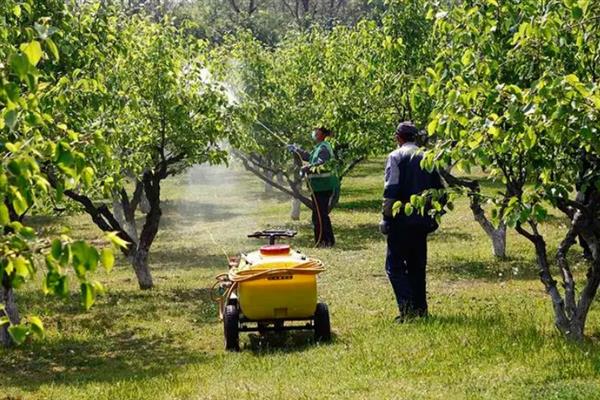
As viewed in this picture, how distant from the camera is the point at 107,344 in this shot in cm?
1283

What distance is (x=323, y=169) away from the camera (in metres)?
20.4

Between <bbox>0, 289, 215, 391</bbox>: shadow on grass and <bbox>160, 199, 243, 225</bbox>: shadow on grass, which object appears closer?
<bbox>0, 289, 215, 391</bbox>: shadow on grass

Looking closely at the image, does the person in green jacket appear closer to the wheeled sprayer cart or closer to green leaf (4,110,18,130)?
the wheeled sprayer cart

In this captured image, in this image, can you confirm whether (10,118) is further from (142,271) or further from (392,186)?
(142,271)

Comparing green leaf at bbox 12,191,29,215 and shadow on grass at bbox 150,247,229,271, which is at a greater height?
green leaf at bbox 12,191,29,215

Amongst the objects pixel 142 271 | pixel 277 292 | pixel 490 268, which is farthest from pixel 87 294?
pixel 490 268

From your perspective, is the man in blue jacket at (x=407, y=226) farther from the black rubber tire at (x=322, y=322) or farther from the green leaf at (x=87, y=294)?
the green leaf at (x=87, y=294)

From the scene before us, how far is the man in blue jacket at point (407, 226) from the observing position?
11195mm

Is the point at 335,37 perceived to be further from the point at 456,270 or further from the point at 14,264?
the point at 14,264

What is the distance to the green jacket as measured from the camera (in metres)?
20.1

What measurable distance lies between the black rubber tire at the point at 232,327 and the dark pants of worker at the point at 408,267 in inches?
84.9

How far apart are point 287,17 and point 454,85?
2936 inches

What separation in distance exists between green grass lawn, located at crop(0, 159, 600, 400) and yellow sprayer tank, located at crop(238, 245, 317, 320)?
50 cm

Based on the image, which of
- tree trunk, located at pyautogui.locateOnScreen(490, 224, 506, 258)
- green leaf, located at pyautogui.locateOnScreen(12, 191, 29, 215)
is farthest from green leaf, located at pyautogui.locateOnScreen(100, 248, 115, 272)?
tree trunk, located at pyautogui.locateOnScreen(490, 224, 506, 258)
